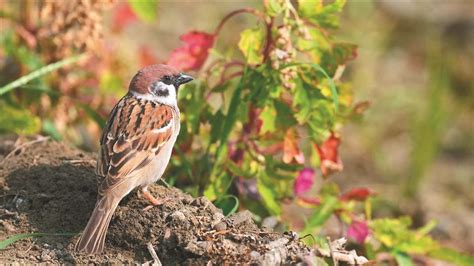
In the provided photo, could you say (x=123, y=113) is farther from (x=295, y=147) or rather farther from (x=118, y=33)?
(x=118, y=33)

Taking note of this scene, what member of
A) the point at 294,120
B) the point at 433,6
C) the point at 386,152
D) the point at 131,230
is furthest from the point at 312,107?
the point at 433,6

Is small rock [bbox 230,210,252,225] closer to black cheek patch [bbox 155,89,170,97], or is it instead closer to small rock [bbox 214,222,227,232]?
small rock [bbox 214,222,227,232]

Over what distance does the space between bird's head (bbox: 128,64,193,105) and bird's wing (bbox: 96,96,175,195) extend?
3.4 inches

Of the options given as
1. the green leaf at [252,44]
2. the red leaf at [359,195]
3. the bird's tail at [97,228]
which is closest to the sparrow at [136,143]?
the bird's tail at [97,228]

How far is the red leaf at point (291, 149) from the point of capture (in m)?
4.68

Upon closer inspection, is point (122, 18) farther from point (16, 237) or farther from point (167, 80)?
point (16, 237)

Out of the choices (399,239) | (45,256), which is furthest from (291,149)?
(45,256)

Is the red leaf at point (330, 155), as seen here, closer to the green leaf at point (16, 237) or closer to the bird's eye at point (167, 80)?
the bird's eye at point (167, 80)

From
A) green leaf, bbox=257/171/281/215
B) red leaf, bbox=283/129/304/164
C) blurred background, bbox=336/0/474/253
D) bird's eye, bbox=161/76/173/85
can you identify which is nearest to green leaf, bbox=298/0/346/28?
red leaf, bbox=283/129/304/164

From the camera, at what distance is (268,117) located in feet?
15.1

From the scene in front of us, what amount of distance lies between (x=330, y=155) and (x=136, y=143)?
116 cm

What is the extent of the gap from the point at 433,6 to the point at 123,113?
5.52m

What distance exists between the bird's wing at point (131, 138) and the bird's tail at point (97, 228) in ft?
0.32

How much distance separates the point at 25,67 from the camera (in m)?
5.79
